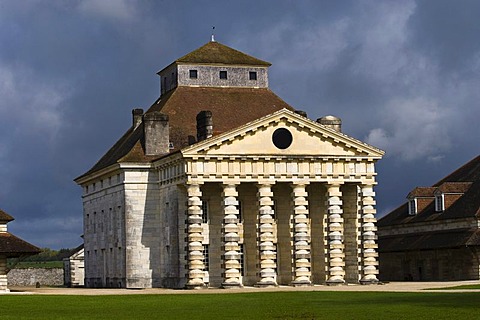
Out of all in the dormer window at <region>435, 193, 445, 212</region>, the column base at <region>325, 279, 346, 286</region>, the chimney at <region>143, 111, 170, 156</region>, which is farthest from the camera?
the dormer window at <region>435, 193, 445, 212</region>

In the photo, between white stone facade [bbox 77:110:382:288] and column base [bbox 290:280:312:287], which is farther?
column base [bbox 290:280:312:287]

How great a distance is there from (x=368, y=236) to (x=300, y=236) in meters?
4.96

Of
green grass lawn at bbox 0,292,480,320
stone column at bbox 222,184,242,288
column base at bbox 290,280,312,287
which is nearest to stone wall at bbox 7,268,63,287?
stone column at bbox 222,184,242,288

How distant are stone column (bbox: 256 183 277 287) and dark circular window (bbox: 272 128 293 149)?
2.60 meters

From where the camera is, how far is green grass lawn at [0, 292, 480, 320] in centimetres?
4406

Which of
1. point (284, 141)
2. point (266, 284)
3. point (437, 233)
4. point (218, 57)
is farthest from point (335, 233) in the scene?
point (218, 57)

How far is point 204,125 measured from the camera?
83.3 m

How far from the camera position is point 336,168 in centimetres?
8100

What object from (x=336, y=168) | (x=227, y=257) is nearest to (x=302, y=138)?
(x=336, y=168)

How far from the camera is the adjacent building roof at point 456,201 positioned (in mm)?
84812

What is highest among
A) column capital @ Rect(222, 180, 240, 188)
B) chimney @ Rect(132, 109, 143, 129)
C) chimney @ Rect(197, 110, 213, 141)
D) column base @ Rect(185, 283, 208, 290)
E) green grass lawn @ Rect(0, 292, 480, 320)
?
chimney @ Rect(132, 109, 143, 129)

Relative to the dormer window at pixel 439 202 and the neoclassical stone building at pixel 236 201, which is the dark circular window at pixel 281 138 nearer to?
the neoclassical stone building at pixel 236 201

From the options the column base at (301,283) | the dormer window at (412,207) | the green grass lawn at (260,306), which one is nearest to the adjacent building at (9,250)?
the green grass lawn at (260,306)

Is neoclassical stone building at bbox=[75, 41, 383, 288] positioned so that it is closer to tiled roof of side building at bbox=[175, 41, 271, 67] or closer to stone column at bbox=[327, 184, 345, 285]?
stone column at bbox=[327, 184, 345, 285]
